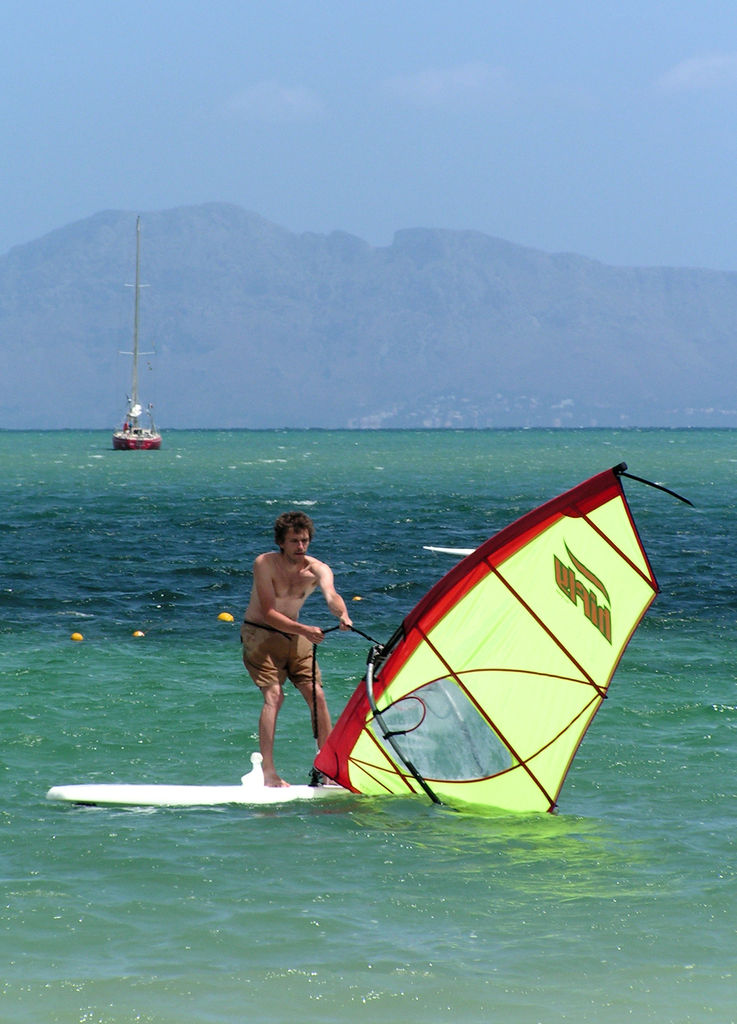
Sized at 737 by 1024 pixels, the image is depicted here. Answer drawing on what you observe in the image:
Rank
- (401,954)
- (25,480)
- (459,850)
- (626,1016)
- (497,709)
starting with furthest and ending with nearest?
(25,480)
(497,709)
(459,850)
(401,954)
(626,1016)

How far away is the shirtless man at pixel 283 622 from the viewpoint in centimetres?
852

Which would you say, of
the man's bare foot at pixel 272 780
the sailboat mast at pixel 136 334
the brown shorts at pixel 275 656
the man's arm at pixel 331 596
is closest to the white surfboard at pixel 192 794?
the man's bare foot at pixel 272 780

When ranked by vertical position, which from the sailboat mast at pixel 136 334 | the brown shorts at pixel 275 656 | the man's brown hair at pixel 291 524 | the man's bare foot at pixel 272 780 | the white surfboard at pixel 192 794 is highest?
the sailboat mast at pixel 136 334

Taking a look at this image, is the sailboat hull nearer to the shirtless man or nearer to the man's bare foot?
the man's bare foot

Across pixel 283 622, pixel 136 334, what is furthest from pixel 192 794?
pixel 136 334

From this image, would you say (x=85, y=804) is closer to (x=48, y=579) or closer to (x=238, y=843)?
(x=238, y=843)

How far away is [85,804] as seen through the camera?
907cm

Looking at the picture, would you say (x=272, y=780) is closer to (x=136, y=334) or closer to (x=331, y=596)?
(x=331, y=596)

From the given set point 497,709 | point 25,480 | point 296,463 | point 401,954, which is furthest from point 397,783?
point 296,463

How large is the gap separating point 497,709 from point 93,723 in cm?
450

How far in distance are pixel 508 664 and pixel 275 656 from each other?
5.04ft

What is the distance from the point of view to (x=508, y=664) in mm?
8766

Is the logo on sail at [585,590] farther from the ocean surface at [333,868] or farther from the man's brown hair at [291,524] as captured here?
the man's brown hair at [291,524]

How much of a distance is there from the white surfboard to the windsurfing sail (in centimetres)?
27
